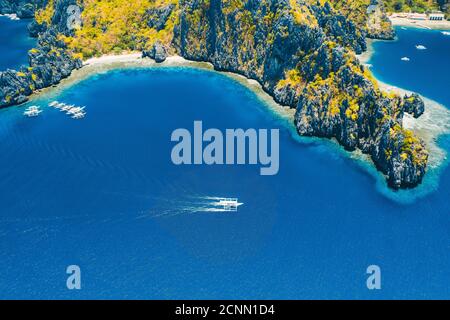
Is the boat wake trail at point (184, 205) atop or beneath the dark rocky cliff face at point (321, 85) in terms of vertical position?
beneath

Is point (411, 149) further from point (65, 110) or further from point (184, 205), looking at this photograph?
point (65, 110)

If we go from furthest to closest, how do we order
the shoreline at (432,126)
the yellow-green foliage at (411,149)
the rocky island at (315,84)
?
1. the shoreline at (432,126)
2. the rocky island at (315,84)
3. the yellow-green foliage at (411,149)

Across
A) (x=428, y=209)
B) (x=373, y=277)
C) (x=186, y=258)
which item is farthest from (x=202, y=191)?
(x=428, y=209)

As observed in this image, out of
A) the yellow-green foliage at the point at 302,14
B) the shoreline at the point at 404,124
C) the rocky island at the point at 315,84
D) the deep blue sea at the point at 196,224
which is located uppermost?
the yellow-green foliage at the point at 302,14

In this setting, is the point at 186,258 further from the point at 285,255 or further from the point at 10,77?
the point at 10,77

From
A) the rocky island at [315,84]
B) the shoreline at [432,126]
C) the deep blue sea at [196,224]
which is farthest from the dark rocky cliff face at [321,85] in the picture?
the shoreline at [432,126]

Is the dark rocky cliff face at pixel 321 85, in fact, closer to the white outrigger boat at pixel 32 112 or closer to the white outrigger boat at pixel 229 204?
the white outrigger boat at pixel 229 204
